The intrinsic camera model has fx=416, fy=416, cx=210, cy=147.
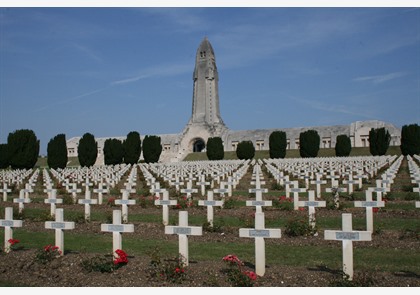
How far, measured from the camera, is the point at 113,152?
126 ft

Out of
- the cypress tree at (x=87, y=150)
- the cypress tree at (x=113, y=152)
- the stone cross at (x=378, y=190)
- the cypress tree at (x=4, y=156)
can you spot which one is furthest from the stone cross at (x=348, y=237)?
the cypress tree at (x=113, y=152)

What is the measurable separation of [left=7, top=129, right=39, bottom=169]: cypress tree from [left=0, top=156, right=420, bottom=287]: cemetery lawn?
19.9m

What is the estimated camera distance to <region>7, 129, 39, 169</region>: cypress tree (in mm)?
29766

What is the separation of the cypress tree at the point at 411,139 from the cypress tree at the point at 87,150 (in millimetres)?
27241

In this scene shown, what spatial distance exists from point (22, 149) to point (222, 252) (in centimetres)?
2672

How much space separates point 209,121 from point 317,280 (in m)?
55.5

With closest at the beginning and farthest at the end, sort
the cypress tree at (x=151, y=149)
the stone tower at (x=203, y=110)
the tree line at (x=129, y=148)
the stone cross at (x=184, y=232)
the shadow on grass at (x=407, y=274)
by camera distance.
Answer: the shadow on grass at (x=407, y=274) → the stone cross at (x=184, y=232) → the tree line at (x=129, y=148) → the cypress tree at (x=151, y=149) → the stone tower at (x=203, y=110)

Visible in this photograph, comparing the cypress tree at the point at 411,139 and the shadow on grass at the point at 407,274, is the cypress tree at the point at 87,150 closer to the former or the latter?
the cypress tree at the point at 411,139

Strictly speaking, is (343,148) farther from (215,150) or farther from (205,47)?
(205,47)

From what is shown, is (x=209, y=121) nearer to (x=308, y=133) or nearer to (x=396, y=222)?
(x=308, y=133)

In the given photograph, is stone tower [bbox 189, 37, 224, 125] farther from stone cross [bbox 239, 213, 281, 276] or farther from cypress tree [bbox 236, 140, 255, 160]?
stone cross [bbox 239, 213, 281, 276]

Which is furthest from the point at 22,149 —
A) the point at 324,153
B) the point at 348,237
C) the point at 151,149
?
the point at 324,153

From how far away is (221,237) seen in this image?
27.1 ft

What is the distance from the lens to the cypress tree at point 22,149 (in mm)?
29766
